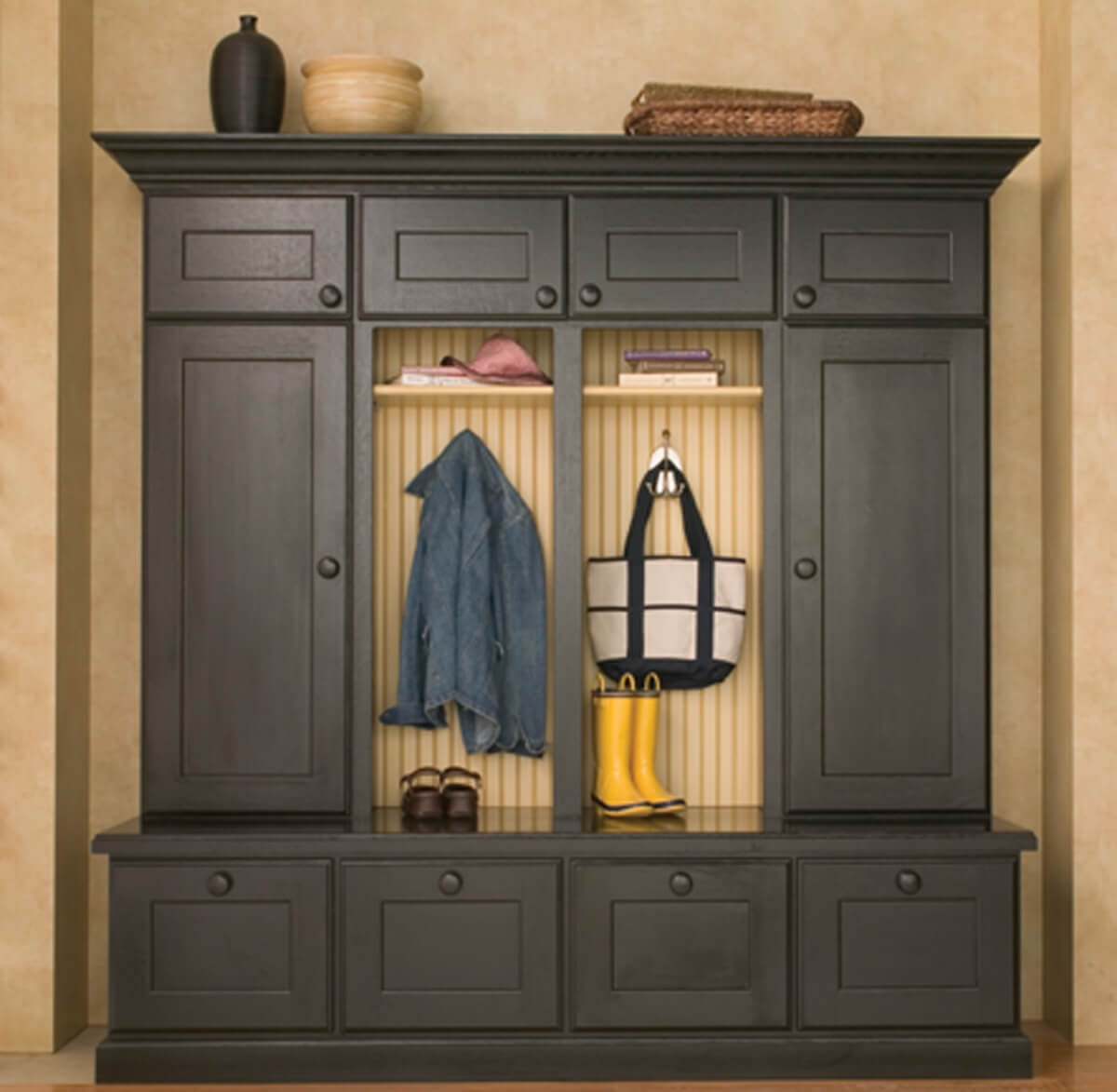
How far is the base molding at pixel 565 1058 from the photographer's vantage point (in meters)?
3.21

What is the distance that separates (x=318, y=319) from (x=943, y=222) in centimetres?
159

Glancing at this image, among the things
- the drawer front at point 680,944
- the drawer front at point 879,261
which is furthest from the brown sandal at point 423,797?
the drawer front at point 879,261

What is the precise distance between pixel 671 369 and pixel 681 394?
7 cm

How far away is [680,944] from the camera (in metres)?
3.26

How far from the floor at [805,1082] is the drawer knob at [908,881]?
443 millimetres

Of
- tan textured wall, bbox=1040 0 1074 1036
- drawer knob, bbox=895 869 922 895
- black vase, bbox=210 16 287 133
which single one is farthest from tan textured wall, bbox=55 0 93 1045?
tan textured wall, bbox=1040 0 1074 1036

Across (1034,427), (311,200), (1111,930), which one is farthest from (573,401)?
(1111,930)

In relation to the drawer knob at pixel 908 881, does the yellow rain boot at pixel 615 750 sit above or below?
above

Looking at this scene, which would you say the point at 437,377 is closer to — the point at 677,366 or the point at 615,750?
the point at 677,366

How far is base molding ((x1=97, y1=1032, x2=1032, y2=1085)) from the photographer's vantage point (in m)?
3.21

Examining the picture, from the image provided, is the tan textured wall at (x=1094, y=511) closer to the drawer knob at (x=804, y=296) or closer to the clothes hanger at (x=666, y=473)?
the drawer knob at (x=804, y=296)

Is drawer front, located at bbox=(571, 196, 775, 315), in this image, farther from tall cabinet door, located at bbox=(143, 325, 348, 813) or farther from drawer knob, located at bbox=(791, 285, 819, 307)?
tall cabinet door, located at bbox=(143, 325, 348, 813)

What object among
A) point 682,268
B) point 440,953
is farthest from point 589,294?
point 440,953

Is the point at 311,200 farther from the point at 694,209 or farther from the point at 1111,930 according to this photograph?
the point at 1111,930
